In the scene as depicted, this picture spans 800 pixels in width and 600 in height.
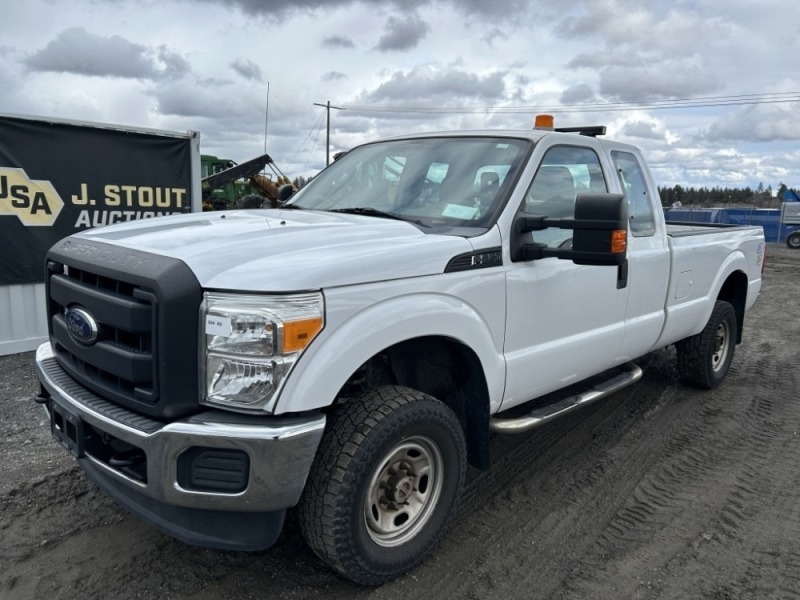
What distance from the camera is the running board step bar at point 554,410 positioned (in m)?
3.41

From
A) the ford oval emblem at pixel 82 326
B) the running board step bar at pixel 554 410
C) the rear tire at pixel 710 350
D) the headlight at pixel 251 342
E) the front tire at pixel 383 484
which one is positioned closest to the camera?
the headlight at pixel 251 342

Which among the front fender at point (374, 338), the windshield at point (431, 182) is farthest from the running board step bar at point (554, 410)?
the windshield at point (431, 182)

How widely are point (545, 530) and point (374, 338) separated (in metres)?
1.62

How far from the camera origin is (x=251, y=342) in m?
2.36

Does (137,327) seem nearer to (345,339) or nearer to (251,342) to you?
(251,342)

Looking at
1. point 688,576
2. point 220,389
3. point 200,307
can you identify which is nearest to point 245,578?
point 220,389

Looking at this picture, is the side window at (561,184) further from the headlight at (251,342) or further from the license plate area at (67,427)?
the license plate area at (67,427)

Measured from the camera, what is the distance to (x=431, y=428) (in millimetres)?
2896

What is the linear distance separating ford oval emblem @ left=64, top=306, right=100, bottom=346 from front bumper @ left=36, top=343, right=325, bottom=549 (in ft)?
1.02

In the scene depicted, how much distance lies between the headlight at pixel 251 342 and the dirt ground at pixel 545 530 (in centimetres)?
107

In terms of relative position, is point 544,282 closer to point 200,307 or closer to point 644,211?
point 644,211

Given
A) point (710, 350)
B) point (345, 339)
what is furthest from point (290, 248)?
point (710, 350)

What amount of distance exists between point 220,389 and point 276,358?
25cm

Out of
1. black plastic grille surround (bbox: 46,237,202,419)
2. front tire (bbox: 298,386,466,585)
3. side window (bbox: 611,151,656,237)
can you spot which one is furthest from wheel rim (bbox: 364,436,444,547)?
side window (bbox: 611,151,656,237)
